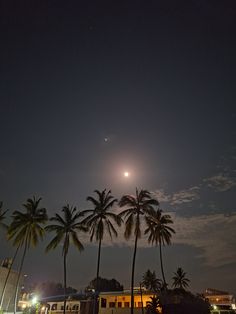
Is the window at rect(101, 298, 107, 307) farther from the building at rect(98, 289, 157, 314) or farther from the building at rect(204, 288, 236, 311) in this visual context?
the building at rect(204, 288, 236, 311)

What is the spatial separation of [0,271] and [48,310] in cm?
1636

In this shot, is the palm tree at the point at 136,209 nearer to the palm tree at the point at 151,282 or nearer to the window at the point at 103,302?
the window at the point at 103,302

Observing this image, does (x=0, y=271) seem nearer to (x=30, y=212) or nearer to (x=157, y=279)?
(x=30, y=212)

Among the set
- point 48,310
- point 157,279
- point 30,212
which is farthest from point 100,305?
point 157,279

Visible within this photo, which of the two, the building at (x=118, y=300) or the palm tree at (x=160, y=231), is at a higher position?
the palm tree at (x=160, y=231)

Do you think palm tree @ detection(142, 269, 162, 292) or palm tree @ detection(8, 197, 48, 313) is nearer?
palm tree @ detection(8, 197, 48, 313)

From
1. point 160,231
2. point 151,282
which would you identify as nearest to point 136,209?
point 160,231

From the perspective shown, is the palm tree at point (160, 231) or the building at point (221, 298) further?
the building at point (221, 298)

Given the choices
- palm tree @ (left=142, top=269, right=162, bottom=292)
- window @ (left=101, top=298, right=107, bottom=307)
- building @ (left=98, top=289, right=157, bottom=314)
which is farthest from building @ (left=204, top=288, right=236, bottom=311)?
window @ (left=101, top=298, right=107, bottom=307)

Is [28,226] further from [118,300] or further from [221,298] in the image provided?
[221,298]

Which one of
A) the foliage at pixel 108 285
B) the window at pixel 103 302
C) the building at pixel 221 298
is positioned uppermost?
the foliage at pixel 108 285

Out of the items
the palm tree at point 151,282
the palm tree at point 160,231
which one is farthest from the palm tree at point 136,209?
the palm tree at point 151,282

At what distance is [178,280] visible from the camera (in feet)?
314

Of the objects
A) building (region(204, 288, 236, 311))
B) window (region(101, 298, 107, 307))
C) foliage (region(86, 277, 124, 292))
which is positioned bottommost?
window (region(101, 298, 107, 307))
